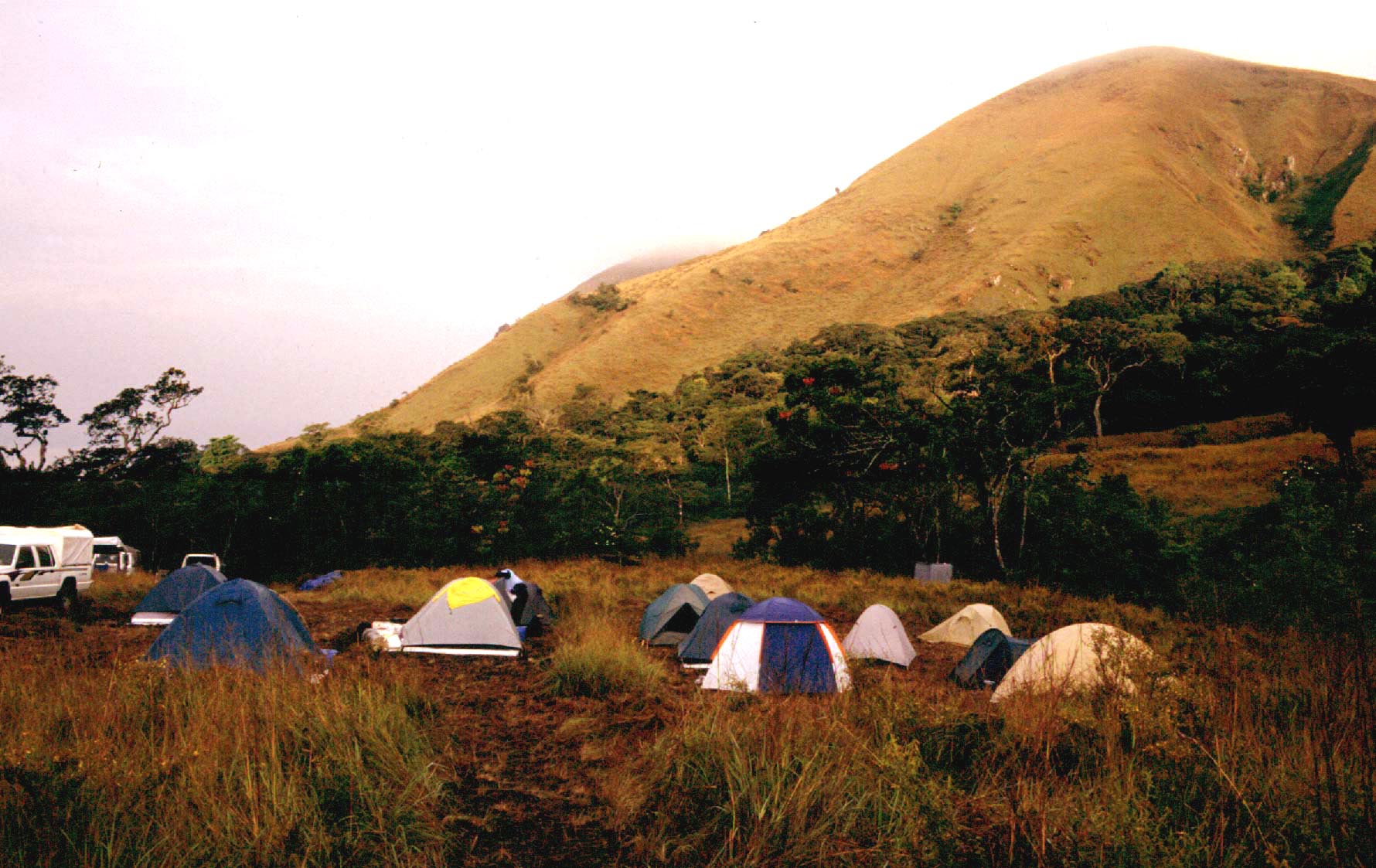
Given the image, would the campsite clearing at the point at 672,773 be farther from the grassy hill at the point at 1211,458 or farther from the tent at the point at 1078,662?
the grassy hill at the point at 1211,458

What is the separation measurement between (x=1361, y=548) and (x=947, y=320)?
6059cm

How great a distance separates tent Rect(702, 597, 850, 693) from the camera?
9.14m

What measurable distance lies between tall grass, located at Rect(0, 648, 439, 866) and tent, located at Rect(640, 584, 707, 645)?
847 cm

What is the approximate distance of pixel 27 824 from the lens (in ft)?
11.5

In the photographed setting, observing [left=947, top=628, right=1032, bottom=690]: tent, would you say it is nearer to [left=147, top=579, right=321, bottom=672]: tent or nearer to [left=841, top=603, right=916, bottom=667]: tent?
[left=841, top=603, right=916, bottom=667]: tent

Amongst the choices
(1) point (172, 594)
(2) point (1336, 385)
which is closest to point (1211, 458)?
(2) point (1336, 385)

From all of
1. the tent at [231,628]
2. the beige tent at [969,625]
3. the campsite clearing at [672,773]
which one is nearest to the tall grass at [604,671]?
the campsite clearing at [672,773]

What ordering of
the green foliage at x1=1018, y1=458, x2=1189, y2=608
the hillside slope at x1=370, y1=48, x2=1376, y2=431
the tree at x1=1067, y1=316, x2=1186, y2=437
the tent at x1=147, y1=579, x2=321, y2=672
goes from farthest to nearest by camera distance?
the hillside slope at x1=370, y1=48, x2=1376, y2=431
the tree at x1=1067, y1=316, x2=1186, y2=437
the green foliage at x1=1018, y1=458, x2=1189, y2=608
the tent at x1=147, y1=579, x2=321, y2=672

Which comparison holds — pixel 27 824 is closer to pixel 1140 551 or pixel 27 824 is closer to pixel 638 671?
pixel 638 671

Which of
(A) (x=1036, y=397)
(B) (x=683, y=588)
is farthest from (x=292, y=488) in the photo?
(A) (x=1036, y=397)

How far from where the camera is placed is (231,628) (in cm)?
905

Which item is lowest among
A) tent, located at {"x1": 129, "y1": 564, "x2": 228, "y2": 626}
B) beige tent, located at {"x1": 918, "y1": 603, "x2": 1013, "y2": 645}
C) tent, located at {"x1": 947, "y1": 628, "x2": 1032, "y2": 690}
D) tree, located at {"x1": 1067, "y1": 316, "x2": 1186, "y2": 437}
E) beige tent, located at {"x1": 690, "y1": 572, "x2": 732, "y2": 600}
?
beige tent, located at {"x1": 918, "y1": 603, "x2": 1013, "y2": 645}

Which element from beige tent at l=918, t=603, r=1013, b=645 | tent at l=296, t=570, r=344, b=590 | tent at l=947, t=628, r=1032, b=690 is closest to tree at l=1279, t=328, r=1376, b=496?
beige tent at l=918, t=603, r=1013, b=645

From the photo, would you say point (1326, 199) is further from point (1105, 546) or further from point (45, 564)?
point (45, 564)
